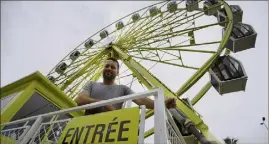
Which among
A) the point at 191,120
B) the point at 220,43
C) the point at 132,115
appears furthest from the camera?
the point at 220,43

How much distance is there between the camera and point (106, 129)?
1594mm

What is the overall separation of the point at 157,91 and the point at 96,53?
7187 millimetres

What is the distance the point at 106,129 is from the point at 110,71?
120 cm

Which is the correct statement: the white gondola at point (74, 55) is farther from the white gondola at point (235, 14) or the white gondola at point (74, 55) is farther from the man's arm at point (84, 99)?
the man's arm at point (84, 99)

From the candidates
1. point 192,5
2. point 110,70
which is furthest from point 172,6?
point 110,70

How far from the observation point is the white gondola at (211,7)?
8.63 meters

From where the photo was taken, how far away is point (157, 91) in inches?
63.7

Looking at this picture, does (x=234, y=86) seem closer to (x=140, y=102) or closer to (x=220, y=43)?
(x=220, y=43)

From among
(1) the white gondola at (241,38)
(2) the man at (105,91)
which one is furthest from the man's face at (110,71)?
(1) the white gondola at (241,38)

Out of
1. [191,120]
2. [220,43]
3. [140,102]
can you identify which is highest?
[220,43]

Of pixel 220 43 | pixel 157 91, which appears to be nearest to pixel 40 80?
pixel 157 91

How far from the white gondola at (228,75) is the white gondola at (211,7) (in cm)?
298

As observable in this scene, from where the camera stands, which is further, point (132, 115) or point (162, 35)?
point (162, 35)

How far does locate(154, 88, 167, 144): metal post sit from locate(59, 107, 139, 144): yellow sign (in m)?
0.15
